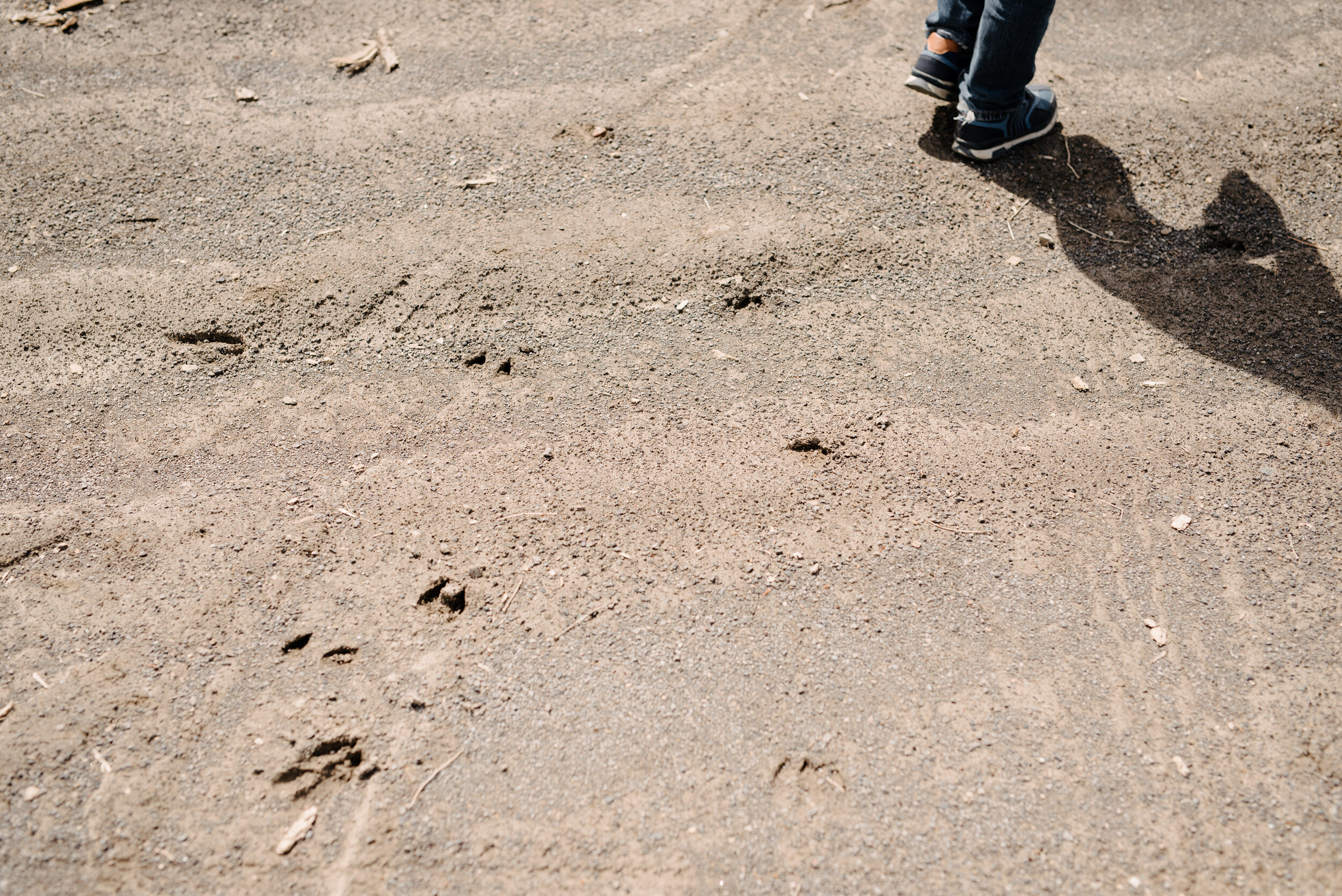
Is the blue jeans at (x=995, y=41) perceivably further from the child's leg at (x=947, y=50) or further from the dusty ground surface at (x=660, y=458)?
the dusty ground surface at (x=660, y=458)

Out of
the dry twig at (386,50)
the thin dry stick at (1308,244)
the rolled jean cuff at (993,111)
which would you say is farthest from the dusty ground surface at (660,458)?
the rolled jean cuff at (993,111)

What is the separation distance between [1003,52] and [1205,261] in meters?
1.41

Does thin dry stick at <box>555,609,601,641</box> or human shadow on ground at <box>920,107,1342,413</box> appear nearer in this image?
thin dry stick at <box>555,609,601,641</box>

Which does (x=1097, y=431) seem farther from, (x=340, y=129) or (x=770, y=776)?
(x=340, y=129)

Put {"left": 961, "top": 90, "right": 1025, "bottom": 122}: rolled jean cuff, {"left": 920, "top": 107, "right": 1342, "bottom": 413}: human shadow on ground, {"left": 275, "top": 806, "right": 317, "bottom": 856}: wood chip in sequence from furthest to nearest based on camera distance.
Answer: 1. {"left": 961, "top": 90, "right": 1025, "bottom": 122}: rolled jean cuff
2. {"left": 920, "top": 107, "right": 1342, "bottom": 413}: human shadow on ground
3. {"left": 275, "top": 806, "right": 317, "bottom": 856}: wood chip

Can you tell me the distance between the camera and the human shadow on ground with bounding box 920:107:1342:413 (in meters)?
3.55

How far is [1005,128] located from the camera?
163 inches

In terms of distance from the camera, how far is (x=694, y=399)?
338 centimetres

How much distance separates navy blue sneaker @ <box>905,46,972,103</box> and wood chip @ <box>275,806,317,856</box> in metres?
4.28

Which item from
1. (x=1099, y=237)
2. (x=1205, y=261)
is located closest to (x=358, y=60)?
(x=1099, y=237)

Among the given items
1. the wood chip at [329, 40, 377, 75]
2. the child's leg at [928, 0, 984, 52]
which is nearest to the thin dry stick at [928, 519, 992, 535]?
the child's leg at [928, 0, 984, 52]

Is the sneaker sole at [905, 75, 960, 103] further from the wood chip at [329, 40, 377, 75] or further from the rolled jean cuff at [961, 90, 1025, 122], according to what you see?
the wood chip at [329, 40, 377, 75]

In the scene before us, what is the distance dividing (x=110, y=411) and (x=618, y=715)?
2.55 m

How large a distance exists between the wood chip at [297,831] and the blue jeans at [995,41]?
14.0 ft
